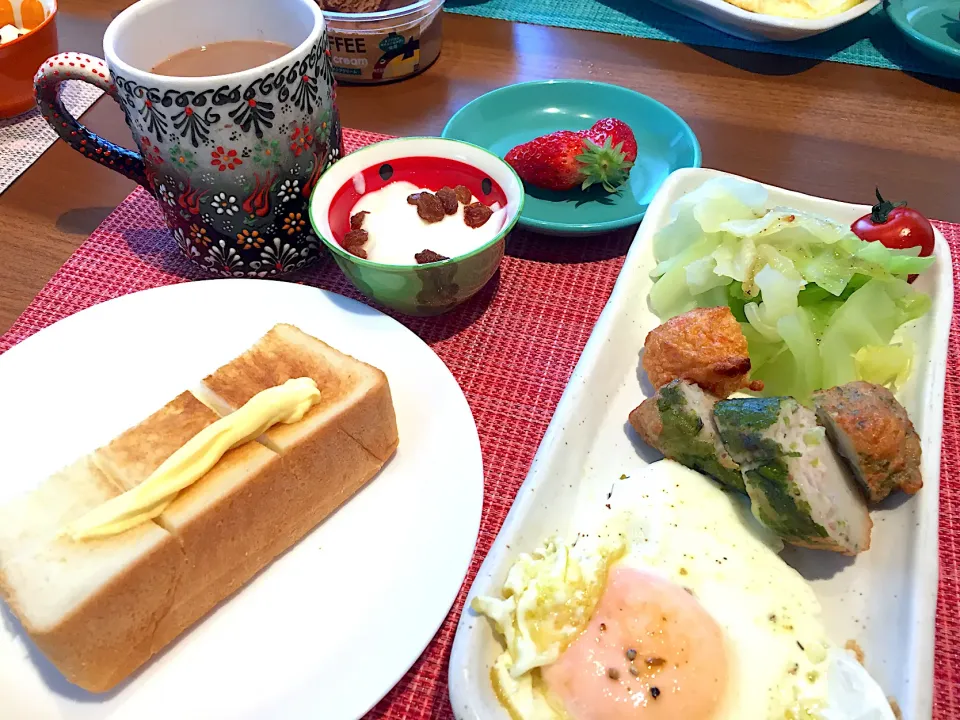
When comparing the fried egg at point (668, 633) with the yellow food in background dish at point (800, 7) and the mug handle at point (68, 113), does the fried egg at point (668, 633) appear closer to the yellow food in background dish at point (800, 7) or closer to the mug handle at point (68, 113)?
the mug handle at point (68, 113)

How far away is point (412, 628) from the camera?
1103mm

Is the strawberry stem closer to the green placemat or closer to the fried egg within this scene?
the fried egg

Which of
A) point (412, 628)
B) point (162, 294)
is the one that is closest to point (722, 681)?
point (412, 628)

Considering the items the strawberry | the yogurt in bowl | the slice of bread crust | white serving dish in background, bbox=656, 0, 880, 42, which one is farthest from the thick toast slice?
white serving dish in background, bbox=656, 0, 880, 42

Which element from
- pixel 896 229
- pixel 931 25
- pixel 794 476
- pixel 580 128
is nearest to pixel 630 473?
pixel 794 476

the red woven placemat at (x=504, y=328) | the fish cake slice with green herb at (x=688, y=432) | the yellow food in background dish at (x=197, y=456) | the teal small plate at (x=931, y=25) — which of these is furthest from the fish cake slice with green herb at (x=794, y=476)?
the teal small plate at (x=931, y=25)

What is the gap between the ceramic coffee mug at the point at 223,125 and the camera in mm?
1440

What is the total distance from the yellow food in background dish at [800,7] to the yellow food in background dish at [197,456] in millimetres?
2365

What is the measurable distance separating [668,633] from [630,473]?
0.36 meters

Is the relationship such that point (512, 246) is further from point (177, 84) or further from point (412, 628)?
point (412, 628)

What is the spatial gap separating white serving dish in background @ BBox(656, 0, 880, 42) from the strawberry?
976mm

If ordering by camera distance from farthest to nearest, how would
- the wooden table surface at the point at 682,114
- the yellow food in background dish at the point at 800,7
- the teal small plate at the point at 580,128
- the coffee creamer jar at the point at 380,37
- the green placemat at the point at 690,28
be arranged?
the green placemat at the point at 690,28 < the yellow food in background dish at the point at 800,7 < the coffee creamer jar at the point at 380,37 < the wooden table surface at the point at 682,114 < the teal small plate at the point at 580,128

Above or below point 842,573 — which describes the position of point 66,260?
above

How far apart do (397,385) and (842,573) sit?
0.93m
